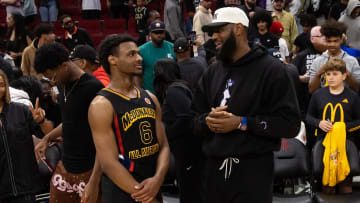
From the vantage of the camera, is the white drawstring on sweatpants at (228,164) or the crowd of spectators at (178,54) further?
the crowd of spectators at (178,54)

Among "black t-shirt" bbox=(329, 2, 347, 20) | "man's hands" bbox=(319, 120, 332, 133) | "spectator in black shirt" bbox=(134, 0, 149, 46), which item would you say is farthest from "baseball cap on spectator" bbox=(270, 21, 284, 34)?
"spectator in black shirt" bbox=(134, 0, 149, 46)

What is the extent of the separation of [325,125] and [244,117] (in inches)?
104

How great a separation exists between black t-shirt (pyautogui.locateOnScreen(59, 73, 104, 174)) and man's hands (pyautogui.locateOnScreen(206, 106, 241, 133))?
1.07 meters

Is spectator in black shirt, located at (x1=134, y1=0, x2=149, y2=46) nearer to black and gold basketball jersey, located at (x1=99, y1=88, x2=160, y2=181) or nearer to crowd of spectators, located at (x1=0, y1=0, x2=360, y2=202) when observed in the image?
crowd of spectators, located at (x1=0, y1=0, x2=360, y2=202)

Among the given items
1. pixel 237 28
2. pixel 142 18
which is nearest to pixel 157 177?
pixel 237 28

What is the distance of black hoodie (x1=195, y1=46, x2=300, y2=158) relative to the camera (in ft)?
10.5

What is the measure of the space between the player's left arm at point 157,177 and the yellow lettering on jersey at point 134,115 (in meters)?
0.10

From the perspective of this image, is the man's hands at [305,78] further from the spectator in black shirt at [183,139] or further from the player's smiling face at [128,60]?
the player's smiling face at [128,60]

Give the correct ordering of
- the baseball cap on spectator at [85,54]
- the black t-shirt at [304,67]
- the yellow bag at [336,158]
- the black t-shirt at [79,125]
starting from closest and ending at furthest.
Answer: the black t-shirt at [79,125] < the baseball cap on spectator at [85,54] < the yellow bag at [336,158] < the black t-shirt at [304,67]

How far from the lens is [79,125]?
12.6 ft

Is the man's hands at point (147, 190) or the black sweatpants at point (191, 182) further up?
the man's hands at point (147, 190)

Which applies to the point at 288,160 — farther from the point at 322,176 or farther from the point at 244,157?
the point at 244,157

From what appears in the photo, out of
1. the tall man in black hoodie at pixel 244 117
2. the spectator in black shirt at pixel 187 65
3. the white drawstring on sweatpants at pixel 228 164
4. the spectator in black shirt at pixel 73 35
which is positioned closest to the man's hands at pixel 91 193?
the tall man in black hoodie at pixel 244 117

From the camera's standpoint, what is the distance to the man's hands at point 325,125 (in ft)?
18.3
